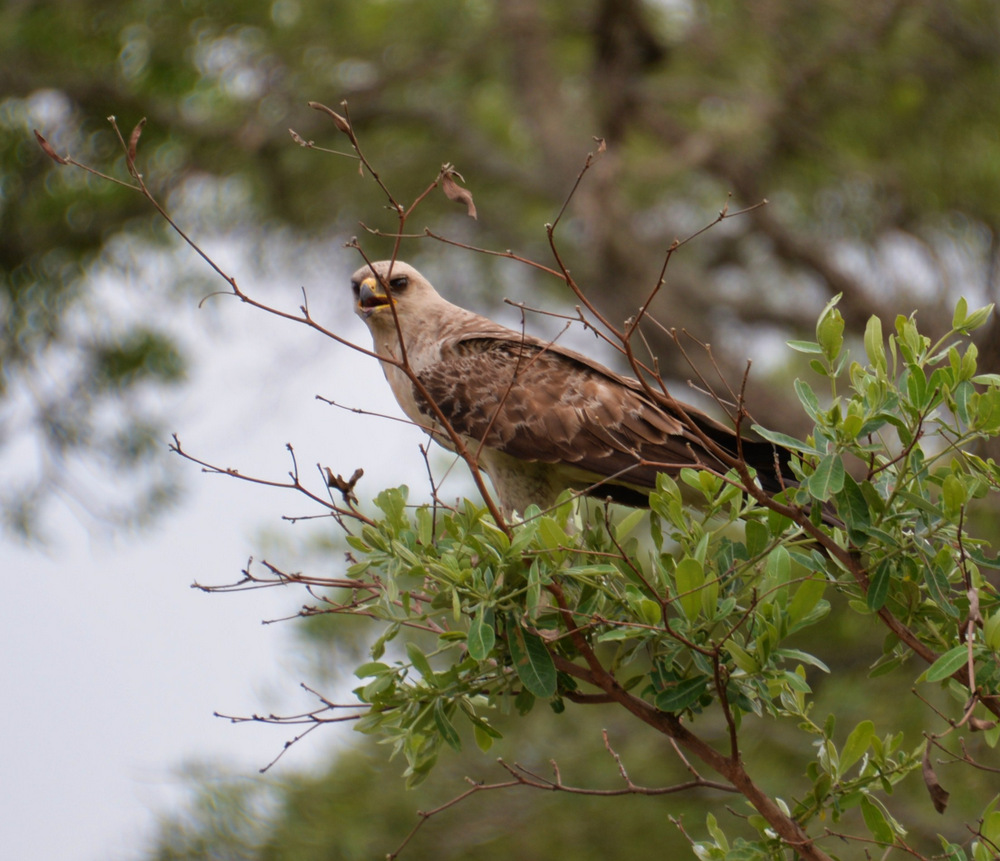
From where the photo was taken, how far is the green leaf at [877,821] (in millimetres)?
2012

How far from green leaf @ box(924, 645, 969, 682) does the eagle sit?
4.44 ft

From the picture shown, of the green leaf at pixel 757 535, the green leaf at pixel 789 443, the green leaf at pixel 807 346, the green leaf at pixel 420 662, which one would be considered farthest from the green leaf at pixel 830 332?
the green leaf at pixel 420 662

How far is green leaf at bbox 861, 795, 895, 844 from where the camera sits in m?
2.01

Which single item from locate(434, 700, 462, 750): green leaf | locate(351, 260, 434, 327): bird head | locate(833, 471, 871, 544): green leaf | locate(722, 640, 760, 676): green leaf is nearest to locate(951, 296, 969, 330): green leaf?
locate(833, 471, 871, 544): green leaf

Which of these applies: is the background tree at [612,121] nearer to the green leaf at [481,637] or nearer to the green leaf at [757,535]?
the green leaf at [757,535]

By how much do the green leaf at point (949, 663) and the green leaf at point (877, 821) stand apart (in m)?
0.34

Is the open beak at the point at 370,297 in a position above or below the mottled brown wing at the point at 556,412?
above

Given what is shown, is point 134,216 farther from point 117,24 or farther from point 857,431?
point 857,431

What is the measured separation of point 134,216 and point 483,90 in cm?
427

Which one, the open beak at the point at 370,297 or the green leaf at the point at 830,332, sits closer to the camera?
the green leaf at the point at 830,332

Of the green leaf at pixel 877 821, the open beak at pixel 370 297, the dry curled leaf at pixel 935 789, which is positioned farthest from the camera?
the open beak at pixel 370 297

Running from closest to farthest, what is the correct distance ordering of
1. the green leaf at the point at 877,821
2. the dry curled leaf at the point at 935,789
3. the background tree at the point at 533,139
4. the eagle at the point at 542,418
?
the dry curled leaf at the point at 935,789 → the green leaf at the point at 877,821 → the eagle at the point at 542,418 → the background tree at the point at 533,139

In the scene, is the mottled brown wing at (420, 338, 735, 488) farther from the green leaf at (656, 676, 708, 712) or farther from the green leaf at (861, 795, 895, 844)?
the green leaf at (861, 795, 895, 844)

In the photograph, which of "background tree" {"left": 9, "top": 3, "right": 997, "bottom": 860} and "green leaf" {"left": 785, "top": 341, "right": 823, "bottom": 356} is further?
"background tree" {"left": 9, "top": 3, "right": 997, "bottom": 860}
